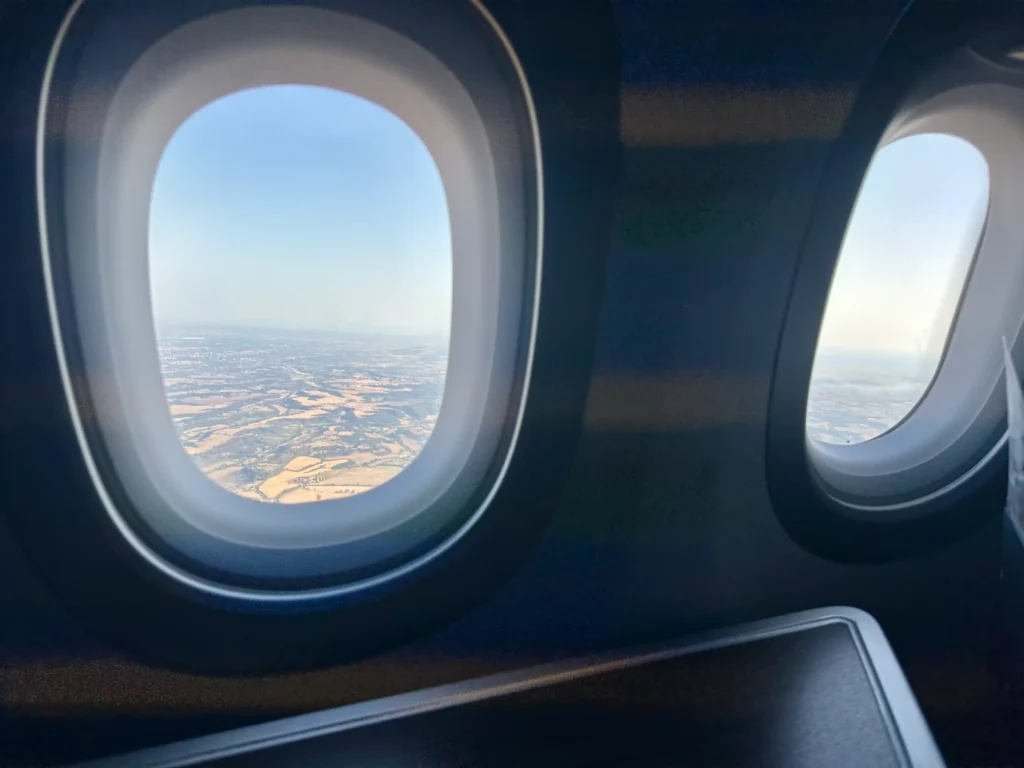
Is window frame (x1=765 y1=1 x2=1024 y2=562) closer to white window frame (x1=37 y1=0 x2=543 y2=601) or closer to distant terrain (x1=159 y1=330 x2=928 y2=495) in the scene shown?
distant terrain (x1=159 y1=330 x2=928 y2=495)

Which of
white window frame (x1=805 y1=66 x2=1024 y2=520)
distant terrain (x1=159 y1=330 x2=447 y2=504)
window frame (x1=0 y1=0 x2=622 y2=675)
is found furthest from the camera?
white window frame (x1=805 y1=66 x2=1024 y2=520)

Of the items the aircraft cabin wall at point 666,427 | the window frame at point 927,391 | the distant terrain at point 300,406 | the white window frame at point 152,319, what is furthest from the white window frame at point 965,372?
the distant terrain at point 300,406

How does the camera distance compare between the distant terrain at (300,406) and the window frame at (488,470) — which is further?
the distant terrain at (300,406)

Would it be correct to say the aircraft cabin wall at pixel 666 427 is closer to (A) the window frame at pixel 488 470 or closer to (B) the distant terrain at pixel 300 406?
(A) the window frame at pixel 488 470

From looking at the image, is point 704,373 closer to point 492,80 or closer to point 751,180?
point 751,180

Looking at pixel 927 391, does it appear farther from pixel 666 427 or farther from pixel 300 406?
pixel 300 406

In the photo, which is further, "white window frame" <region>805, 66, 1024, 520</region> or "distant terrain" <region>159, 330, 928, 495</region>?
"white window frame" <region>805, 66, 1024, 520</region>

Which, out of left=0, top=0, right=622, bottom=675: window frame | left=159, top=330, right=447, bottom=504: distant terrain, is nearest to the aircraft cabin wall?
left=0, top=0, right=622, bottom=675: window frame
